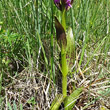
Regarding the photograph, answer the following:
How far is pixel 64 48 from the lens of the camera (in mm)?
741

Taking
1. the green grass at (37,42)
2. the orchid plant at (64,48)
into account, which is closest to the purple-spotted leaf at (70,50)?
the orchid plant at (64,48)

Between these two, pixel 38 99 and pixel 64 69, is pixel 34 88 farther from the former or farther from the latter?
pixel 64 69

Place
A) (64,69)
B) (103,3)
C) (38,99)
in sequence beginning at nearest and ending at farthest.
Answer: (64,69) < (38,99) < (103,3)

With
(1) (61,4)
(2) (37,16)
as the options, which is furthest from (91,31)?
(1) (61,4)

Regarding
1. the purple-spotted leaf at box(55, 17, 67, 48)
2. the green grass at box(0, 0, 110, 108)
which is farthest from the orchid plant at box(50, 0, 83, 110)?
the green grass at box(0, 0, 110, 108)

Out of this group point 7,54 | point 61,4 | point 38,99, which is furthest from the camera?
A: point 7,54

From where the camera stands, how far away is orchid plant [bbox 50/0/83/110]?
681 millimetres

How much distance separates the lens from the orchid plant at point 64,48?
68 centimetres

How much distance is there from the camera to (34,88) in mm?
915

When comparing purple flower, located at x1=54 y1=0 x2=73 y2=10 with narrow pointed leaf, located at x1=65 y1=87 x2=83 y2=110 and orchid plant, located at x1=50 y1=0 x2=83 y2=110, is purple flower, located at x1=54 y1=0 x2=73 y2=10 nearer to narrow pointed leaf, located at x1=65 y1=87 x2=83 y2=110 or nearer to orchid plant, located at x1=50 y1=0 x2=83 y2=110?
orchid plant, located at x1=50 y1=0 x2=83 y2=110

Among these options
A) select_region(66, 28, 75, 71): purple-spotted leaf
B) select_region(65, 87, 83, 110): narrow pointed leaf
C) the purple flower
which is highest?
the purple flower

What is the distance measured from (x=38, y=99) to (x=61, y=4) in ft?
1.77

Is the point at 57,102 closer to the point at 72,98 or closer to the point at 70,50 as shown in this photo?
the point at 72,98

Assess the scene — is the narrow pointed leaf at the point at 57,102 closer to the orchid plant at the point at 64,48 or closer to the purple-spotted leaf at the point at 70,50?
the orchid plant at the point at 64,48
